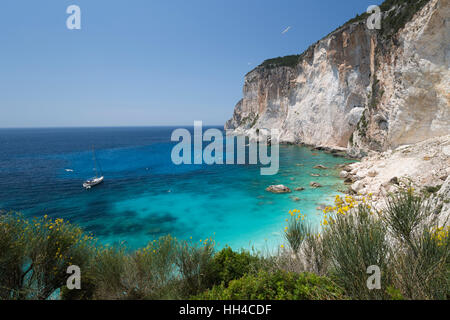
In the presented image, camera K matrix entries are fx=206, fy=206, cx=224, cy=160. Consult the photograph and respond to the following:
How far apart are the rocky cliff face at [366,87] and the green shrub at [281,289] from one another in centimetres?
2197

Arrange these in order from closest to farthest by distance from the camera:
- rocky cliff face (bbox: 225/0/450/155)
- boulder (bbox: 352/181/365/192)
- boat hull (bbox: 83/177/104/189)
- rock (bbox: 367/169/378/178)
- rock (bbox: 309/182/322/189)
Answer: boulder (bbox: 352/181/365/192), rocky cliff face (bbox: 225/0/450/155), rock (bbox: 367/169/378/178), rock (bbox: 309/182/322/189), boat hull (bbox: 83/177/104/189)

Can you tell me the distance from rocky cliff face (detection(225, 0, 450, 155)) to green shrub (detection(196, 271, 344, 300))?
2197cm

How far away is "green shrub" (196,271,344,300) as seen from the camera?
4109mm

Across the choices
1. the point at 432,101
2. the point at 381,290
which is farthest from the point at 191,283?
the point at 432,101

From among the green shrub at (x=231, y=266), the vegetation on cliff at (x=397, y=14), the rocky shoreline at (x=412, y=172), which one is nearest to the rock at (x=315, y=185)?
the rocky shoreline at (x=412, y=172)

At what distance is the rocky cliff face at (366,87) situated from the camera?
18.0m

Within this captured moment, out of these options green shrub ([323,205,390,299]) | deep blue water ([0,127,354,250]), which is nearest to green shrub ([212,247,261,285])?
green shrub ([323,205,390,299])

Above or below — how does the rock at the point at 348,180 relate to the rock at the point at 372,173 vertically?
below

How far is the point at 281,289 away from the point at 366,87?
4299cm

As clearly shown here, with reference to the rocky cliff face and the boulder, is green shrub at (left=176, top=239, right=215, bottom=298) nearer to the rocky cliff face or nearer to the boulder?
the boulder

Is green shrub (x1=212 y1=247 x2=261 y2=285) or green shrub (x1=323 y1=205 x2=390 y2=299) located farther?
green shrub (x1=212 y1=247 x2=261 y2=285)

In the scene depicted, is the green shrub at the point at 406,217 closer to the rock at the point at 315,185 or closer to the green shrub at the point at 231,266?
the green shrub at the point at 231,266

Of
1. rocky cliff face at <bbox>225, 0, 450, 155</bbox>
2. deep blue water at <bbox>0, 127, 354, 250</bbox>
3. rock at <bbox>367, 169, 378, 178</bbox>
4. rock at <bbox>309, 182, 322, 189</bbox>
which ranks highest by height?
rocky cliff face at <bbox>225, 0, 450, 155</bbox>
